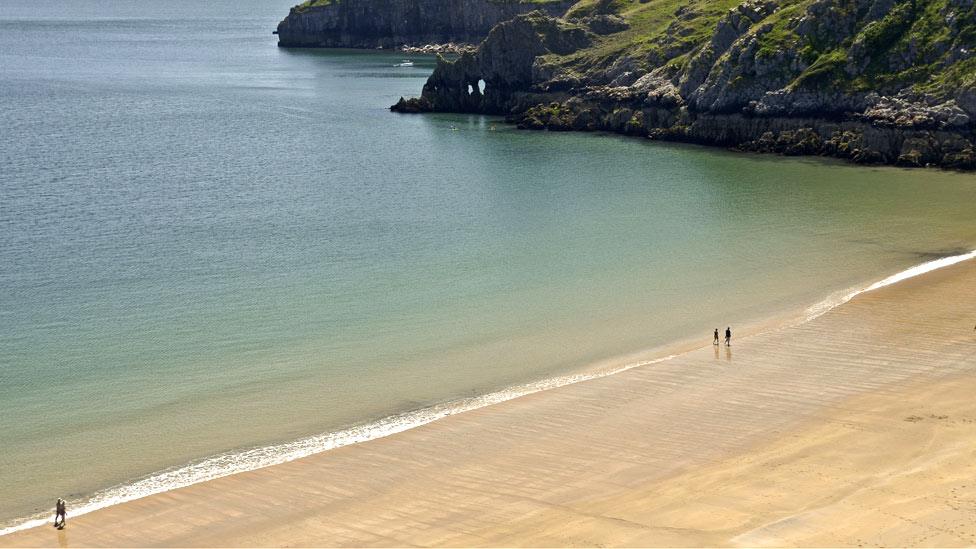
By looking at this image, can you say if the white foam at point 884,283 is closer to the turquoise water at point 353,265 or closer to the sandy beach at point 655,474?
the turquoise water at point 353,265

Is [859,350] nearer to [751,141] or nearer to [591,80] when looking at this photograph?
[751,141]

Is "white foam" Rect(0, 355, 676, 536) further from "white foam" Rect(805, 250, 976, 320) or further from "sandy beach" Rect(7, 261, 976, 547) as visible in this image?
"white foam" Rect(805, 250, 976, 320)

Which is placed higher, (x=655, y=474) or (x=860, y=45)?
(x=860, y=45)

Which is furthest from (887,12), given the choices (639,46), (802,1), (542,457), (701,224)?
(542,457)

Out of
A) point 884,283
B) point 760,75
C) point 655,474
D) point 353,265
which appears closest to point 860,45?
point 760,75

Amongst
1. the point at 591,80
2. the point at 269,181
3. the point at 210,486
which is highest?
the point at 591,80

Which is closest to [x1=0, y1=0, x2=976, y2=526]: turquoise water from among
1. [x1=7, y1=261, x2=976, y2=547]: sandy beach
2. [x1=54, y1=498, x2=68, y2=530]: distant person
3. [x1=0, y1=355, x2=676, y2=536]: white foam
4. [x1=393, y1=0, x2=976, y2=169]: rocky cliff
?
[x1=0, y1=355, x2=676, y2=536]: white foam

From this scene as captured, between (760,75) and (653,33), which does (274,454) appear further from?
(653,33)
